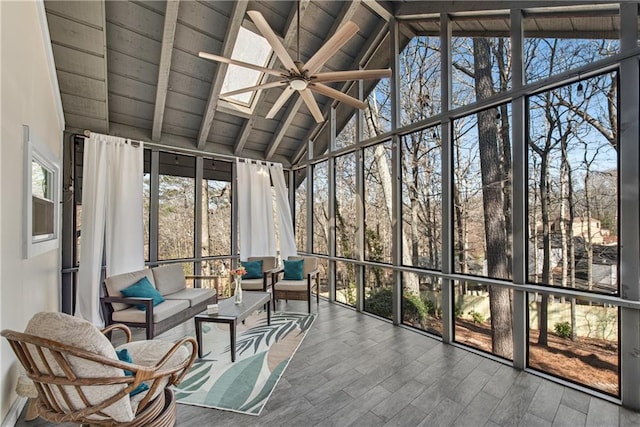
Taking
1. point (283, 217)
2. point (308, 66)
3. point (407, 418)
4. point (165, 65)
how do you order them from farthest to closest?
point (283, 217) < point (165, 65) < point (308, 66) < point (407, 418)

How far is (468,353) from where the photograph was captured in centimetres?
343

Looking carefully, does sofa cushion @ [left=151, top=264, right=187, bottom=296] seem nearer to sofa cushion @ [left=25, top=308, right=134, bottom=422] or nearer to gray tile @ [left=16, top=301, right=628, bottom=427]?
gray tile @ [left=16, top=301, right=628, bottom=427]

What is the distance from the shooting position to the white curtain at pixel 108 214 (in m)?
4.26

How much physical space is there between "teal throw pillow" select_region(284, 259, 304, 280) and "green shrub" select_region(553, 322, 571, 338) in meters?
3.60

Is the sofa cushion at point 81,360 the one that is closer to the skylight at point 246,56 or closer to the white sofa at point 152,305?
the white sofa at point 152,305

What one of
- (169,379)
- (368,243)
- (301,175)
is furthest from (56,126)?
(368,243)

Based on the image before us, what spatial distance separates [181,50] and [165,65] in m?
Result: 0.33

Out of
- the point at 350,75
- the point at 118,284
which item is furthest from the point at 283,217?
the point at 350,75

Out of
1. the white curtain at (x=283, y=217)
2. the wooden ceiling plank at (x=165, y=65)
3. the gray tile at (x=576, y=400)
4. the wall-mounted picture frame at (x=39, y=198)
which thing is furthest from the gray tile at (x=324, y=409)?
the wooden ceiling plank at (x=165, y=65)

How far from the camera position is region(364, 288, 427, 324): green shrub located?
4238 millimetres

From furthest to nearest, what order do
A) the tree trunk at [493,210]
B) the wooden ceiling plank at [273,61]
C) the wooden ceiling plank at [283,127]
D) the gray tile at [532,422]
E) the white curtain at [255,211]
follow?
the white curtain at [255,211] < the wooden ceiling plank at [283,127] < the wooden ceiling plank at [273,61] < the tree trunk at [493,210] < the gray tile at [532,422]

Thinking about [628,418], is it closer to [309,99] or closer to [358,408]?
[358,408]

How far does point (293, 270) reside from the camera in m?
5.35

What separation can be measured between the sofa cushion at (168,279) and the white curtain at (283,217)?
217cm
